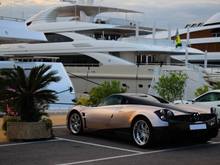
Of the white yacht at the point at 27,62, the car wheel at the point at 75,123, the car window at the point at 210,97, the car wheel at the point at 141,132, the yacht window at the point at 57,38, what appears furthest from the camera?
the yacht window at the point at 57,38

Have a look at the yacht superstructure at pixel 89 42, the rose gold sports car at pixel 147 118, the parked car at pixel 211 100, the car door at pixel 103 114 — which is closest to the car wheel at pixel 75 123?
the rose gold sports car at pixel 147 118

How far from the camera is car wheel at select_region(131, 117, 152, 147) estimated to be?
11.1 m

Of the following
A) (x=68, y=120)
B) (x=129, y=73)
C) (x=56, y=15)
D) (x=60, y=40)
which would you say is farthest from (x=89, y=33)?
(x=68, y=120)

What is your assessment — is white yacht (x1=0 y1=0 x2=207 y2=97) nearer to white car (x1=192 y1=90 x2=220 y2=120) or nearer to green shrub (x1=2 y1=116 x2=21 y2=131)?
white car (x1=192 y1=90 x2=220 y2=120)

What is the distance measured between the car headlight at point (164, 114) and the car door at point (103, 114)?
138 cm

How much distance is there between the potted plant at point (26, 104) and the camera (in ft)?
39.5

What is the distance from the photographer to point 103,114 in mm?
12531

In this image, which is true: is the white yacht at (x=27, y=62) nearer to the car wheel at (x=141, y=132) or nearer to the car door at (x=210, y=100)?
the car door at (x=210, y=100)

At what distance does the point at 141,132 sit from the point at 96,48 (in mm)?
28028

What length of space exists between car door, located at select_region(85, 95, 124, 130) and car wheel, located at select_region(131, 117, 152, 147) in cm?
92

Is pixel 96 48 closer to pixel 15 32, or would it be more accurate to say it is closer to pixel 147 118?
pixel 15 32

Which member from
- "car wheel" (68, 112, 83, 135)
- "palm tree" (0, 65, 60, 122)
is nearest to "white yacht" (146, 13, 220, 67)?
"car wheel" (68, 112, 83, 135)

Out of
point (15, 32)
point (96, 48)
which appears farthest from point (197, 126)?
point (96, 48)

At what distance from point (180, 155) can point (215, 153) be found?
2.63 feet
